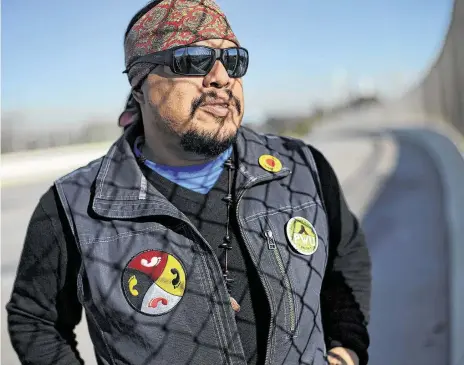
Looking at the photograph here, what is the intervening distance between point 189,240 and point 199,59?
1.59 ft

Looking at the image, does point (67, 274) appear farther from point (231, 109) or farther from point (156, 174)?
point (231, 109)

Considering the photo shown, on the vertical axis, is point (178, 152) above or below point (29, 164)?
above

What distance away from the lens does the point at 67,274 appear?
52.9 inches

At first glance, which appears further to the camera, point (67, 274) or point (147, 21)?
point (147, 21)

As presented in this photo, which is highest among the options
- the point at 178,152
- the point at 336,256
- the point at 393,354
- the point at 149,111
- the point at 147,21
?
the point at 147,21

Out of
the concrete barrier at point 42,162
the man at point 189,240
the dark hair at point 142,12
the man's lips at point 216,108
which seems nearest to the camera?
the man at point 189,240

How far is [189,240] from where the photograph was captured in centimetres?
132

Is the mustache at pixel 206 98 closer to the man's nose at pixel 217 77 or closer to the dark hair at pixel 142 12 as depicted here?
the man's nose at pixel 217 77

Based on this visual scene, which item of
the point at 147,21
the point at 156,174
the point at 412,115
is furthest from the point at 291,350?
the point at 412,115

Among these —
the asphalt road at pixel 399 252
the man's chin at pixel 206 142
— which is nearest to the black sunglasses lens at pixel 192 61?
the man's chin at pixel 206 142

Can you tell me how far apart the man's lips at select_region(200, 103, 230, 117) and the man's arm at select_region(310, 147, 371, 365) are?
0.36 metres

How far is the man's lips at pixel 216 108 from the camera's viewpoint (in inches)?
54.5

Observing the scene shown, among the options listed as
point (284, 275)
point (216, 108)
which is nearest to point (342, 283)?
point (284, 275)

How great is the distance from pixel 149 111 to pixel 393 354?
1963mm
